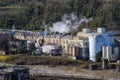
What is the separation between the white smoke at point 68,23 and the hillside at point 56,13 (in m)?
0.46

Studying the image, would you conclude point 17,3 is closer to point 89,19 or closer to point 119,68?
point 89,19

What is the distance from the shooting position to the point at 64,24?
4816cm

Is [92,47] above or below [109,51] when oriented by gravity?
above

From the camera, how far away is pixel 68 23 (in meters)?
48.4

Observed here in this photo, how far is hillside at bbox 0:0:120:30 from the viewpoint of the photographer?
4642cm

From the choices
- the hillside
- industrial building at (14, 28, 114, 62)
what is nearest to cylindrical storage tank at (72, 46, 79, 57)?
industrial building at (14, 28, 114, 62)

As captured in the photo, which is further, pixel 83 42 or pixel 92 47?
pixel 83 42

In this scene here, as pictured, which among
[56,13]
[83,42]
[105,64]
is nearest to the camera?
[105,64]

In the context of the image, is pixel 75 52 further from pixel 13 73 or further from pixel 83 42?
pixel 13 73

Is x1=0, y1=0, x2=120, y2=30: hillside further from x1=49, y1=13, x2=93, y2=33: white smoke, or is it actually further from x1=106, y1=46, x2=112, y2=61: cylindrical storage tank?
x1=106, y1=46, x2=112, y2=61: cylindrical storage tank

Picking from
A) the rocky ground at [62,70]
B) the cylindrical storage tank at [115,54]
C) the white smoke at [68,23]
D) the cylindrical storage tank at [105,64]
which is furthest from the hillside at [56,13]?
the cylindrical storage tank at [105,64]

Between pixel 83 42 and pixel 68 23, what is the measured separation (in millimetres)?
10785

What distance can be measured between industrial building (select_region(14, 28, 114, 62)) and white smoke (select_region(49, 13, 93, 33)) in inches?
202

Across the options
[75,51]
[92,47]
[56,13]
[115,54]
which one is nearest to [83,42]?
[75,51]
